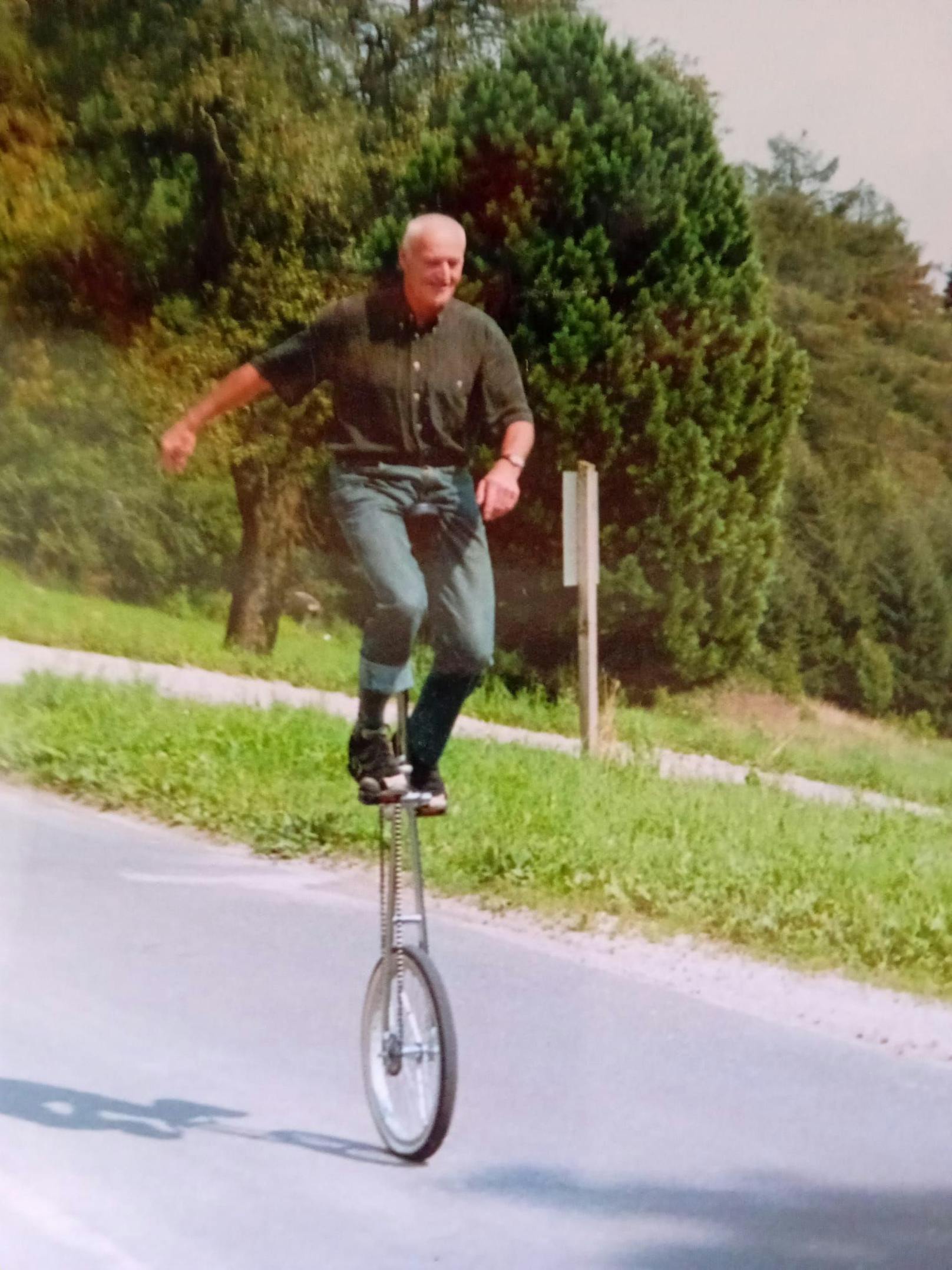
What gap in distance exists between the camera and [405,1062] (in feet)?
6.81

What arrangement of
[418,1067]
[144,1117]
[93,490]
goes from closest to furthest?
Result: 1. [418,1067]
2. [144,1117]
3. [93,490]

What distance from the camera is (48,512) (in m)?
2.46

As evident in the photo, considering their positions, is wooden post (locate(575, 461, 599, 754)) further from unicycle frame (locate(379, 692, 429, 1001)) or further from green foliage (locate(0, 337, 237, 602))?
green foliage (locate(0, 337, 237, 602))

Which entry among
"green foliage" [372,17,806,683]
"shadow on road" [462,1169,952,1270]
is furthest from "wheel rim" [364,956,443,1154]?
"green foliage" [372,17,806,683]

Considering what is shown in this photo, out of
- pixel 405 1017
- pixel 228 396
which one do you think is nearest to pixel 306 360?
pixel 228 396

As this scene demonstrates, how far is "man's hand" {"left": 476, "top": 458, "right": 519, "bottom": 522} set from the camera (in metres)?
2.15

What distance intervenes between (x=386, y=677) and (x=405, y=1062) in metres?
0.51

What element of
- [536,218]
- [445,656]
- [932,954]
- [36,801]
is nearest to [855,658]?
[932,954]

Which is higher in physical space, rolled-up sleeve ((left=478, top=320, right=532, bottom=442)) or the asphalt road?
rolled-up sleeve ((left=478, top=320, right=532, bottom=442))

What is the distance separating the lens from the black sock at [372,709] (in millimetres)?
2207

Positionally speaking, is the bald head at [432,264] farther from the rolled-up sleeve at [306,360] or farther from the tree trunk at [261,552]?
the tree trunk at [261,552]

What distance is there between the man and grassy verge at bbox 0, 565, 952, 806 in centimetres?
7

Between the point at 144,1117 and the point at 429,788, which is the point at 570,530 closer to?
the point at 429,788

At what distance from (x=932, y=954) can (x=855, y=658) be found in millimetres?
390
